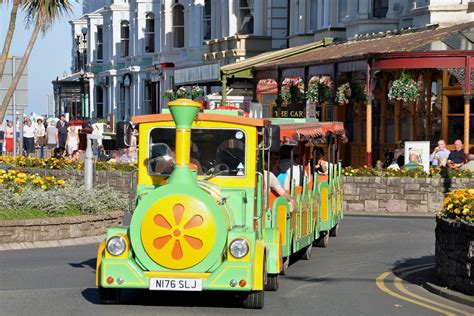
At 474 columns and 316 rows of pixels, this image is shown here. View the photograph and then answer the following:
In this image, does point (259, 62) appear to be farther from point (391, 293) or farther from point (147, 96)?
point (391, 293)

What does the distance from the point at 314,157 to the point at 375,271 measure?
8.63 feet

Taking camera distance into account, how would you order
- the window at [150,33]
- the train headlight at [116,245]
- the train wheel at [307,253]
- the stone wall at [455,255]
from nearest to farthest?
the train headlight at [116,245] → the stone wall at [455,255] → the train wheel at [307,253] → the window at [150,33]

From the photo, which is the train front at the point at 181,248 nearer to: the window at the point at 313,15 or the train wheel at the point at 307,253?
the train wheel at the point at 307,253

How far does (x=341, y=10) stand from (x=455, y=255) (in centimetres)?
2750

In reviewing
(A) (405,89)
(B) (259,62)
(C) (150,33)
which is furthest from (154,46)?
(A) (405,89)

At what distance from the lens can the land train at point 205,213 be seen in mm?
12633

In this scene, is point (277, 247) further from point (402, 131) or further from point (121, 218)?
point (402, 131)

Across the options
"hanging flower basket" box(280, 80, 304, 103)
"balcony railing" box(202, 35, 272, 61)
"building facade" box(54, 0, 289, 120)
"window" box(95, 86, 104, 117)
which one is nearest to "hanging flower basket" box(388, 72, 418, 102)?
"hanging flower basket" box(280, 80, 304, 103)

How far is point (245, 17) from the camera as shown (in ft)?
168

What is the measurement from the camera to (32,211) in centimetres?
2109

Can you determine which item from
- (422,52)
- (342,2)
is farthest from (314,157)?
(342,2)

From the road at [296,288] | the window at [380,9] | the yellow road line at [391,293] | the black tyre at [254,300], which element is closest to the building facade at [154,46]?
the window at [380,9]

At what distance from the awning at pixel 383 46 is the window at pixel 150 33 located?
25537 mm

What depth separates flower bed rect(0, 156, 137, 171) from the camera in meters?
32.6
